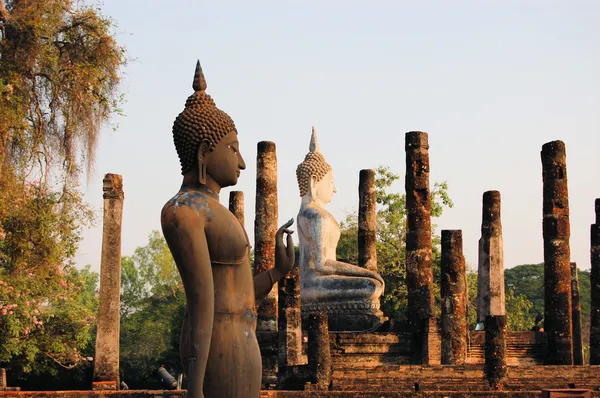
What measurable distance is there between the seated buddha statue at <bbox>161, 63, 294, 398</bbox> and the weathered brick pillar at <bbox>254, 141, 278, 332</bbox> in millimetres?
13965

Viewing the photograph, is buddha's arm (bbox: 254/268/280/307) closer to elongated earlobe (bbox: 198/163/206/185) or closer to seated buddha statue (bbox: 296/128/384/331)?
elongated earlobe (bbox: 198/163/206/185)

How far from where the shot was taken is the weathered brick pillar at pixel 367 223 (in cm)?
2169

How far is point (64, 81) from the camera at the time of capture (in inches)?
655

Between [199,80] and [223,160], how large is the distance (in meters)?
0.47

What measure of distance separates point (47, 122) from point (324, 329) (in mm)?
5738

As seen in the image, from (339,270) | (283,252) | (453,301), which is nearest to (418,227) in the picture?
(453,301)

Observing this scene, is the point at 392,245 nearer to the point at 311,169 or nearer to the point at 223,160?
the point at 311,169

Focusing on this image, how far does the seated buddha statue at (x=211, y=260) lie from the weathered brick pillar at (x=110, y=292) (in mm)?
Result: 8662

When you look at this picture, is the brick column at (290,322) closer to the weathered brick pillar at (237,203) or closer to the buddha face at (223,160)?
the weathered brick pillar at (237,203)

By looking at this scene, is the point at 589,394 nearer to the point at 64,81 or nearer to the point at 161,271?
the point at 64,81

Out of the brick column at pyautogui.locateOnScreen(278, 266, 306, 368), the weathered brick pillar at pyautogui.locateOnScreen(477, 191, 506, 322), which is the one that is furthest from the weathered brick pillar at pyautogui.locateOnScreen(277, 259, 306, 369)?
the weathered brick pillar at pyautogui.locateOnScreen(477, 191, 506, 322)

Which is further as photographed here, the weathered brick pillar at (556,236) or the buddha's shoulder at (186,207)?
the weathered brick pillar at (556,236)

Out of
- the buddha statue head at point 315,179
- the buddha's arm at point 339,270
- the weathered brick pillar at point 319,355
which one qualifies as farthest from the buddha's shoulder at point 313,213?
the weathered brick pillar at point 319,355

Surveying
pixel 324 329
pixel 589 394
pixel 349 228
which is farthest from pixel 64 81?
pixel 349 228
